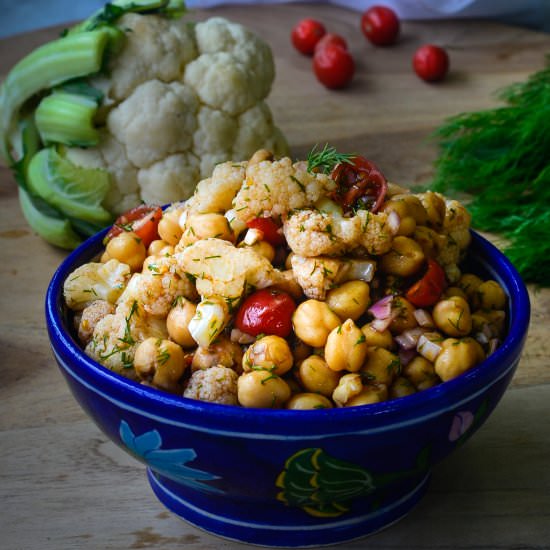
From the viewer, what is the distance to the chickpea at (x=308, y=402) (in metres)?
0.89

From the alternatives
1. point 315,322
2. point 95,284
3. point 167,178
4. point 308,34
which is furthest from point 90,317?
point 308,34

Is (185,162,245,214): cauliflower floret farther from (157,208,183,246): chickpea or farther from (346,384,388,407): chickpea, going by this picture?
(346,384,388,407): chickpea

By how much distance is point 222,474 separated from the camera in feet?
2.96

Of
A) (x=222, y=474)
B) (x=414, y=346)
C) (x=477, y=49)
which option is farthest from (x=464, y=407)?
(x=477, y=49)

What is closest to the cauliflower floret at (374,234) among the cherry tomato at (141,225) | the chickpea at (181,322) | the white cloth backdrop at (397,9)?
the chickpea at (181,322)

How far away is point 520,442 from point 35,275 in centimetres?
96

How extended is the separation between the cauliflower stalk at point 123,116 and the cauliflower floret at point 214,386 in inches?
35.4

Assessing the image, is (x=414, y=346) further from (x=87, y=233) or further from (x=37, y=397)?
(x=87, y=233)

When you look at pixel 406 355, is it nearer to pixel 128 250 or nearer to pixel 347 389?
pixel 347 389

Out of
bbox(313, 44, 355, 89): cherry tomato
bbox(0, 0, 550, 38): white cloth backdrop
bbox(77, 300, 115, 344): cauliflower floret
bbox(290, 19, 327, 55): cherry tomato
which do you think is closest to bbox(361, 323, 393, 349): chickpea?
bbox(77, 300, 115, 344): cauliflower floret

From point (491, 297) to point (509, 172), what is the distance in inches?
34.9

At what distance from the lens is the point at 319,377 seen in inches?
36.3

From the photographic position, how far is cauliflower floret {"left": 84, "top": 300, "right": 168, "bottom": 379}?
0.97 metres

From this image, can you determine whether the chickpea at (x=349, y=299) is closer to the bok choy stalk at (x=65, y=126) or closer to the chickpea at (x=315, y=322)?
the chickpea at (x=315, y=322)
